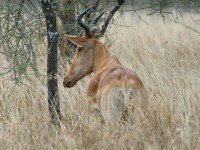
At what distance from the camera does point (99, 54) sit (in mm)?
7227

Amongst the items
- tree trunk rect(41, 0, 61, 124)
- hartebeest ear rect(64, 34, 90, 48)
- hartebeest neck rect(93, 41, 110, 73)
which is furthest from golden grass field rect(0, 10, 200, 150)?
hartebeest ear rect(64, 34, 90, 48)

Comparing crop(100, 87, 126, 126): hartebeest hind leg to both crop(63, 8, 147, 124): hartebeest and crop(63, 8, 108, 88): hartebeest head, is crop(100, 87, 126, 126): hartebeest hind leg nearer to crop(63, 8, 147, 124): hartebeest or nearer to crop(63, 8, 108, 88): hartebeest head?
crop(63, 8, 147, 124): hartebeest

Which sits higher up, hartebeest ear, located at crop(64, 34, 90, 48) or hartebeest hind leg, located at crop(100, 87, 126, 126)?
hartebeest ear, located at crop(64, 34, 90, 48)

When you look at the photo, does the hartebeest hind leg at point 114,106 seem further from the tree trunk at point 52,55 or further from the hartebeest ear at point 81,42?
the hartebeest ear at point 81,42

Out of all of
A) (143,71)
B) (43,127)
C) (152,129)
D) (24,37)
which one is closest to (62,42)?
(143,71)

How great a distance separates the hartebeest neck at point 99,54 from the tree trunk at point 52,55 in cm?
90

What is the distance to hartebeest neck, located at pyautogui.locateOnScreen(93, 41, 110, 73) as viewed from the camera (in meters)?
7.18

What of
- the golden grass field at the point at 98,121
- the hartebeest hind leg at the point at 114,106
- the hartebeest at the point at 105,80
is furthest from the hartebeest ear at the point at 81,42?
the hartebeest hind leg at the point at 114,106

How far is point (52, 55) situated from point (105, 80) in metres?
0.63

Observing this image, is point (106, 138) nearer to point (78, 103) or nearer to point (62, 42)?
point (78, 103)

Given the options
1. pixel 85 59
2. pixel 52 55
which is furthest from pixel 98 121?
pixel 85 59

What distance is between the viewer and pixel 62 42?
9109 millimetres

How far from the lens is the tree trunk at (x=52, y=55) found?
625 centimetres

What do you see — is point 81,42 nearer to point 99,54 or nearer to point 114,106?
point 99,54
